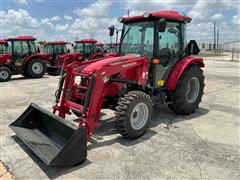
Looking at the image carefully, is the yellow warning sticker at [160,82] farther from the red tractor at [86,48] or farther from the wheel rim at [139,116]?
the red tractor at [86,48]

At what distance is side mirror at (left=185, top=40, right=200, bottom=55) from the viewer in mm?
6308

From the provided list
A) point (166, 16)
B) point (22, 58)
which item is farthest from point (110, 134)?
point (22, 58)

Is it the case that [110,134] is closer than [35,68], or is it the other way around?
[110,134]

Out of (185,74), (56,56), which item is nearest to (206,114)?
(185,74)

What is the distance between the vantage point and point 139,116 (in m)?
4.95

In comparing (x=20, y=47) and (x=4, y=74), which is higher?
(x=20, y=47)

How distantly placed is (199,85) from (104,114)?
2447 millimetres

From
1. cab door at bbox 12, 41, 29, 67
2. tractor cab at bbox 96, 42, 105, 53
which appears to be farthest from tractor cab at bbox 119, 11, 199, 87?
tractor cab at bbox 96, 42, 105, 53

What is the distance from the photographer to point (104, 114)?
21.0 feet

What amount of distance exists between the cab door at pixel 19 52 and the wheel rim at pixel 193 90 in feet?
33.1

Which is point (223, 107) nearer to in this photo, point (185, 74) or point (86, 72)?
point (185, 74)

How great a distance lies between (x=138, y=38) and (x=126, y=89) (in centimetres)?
121

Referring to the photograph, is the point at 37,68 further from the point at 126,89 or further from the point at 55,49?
the point at 126,89

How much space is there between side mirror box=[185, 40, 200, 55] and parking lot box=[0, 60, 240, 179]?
4.87 feet
